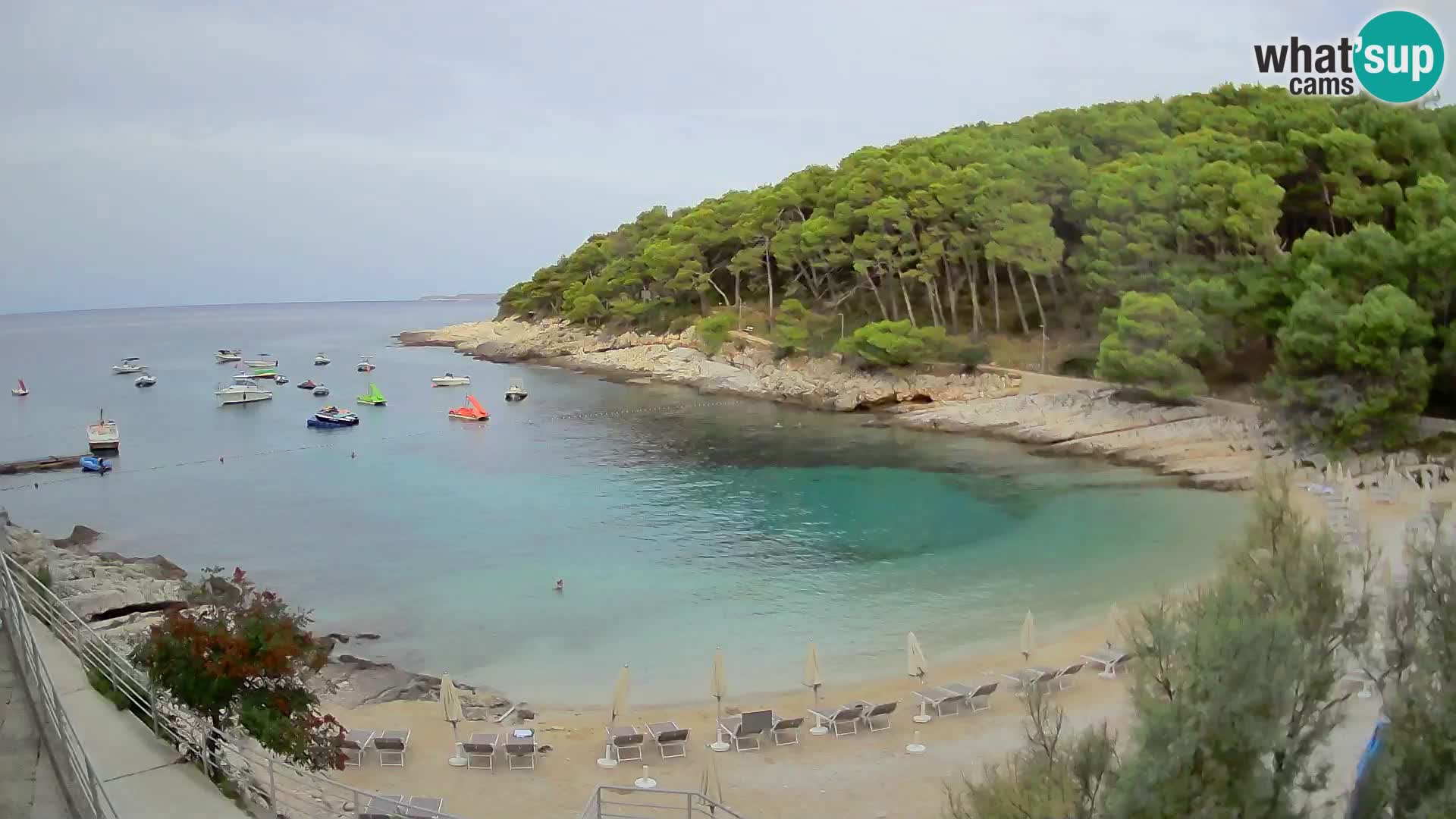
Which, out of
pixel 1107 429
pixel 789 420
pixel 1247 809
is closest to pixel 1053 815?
pixel 1247 809

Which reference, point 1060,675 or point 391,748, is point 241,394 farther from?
point 1060,675

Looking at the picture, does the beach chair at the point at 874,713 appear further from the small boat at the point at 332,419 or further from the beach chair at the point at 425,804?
the small boat at the point at 332,419

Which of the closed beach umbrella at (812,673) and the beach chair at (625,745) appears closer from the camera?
the beach chair at (625,745)

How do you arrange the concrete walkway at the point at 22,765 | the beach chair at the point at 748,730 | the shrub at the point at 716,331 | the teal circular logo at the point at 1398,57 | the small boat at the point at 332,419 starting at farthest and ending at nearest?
the shrub at the point at 716,331, the small boat at the point at 332,419, the teal circular logo at the point at 1398,57, the beach chair at the point at 748,730, the concrete walkway at the point at 22,765

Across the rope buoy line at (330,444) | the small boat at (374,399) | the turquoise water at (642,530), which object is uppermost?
the small boat at (374,399)

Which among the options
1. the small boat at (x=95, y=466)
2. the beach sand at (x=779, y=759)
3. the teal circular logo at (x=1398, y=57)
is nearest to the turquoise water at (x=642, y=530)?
the small boat at (x=95, y=466)

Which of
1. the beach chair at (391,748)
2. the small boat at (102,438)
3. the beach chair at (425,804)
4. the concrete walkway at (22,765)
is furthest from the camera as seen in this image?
the small boat at (102,438)

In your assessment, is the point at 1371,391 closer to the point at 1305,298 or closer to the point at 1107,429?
the point at 1305,298
